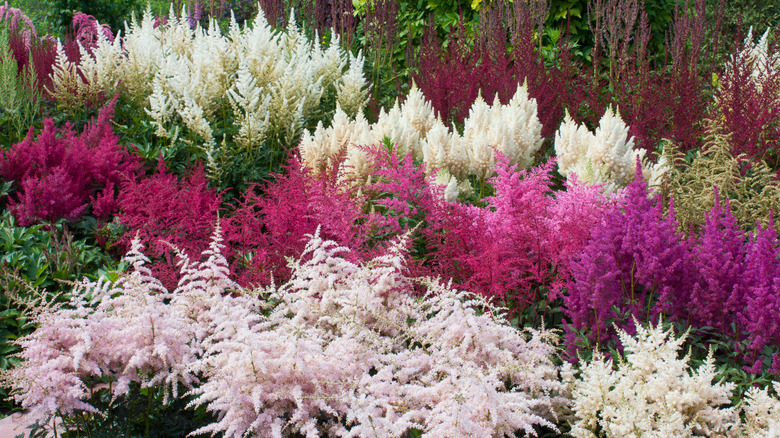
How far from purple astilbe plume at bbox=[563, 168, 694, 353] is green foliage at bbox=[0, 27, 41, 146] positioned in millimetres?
4561

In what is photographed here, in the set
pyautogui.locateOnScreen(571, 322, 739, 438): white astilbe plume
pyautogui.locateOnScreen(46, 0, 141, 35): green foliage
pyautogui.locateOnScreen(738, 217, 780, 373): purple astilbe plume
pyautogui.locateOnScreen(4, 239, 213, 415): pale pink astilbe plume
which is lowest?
pyautogui.locateOnScreen(4, 239, 213, 415): pale pink astilbe plume

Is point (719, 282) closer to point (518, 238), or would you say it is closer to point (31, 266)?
point (518, 238)

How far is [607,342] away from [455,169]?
201 centimetres

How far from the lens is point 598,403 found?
237cm

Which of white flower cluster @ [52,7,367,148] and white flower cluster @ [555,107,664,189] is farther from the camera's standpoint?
white flower cluster @ [52,7,367,148]

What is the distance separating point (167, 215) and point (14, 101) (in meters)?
2.52

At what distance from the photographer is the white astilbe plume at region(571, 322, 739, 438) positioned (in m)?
2.26

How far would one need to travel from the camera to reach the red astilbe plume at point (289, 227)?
3.61 m

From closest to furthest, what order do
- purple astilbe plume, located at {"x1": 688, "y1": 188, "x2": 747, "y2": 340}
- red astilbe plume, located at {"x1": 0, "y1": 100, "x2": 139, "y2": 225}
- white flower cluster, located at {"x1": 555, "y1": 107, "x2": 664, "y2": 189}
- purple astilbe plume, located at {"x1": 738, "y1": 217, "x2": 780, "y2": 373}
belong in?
Answer: purple astilbe plume, located at {"x1": 738, "y1": 217, "x2": 780, "y2": 373} → purple astilbe plume, located at {"x1": 688, "y1": 188, "x2": 747, "y2": 340} → red astilbe plume, located at {"x1": 0, "y1": 100, "x2": 139, "y2": 225} → white flower cluster, located at {"x1": 555, "y1": 107, "x2": 664, "y2": 189}

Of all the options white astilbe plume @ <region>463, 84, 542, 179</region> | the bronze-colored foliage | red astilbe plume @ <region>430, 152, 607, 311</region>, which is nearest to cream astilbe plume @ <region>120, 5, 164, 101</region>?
white astilbe plume @ <region>463, 84, 542, 179</region>

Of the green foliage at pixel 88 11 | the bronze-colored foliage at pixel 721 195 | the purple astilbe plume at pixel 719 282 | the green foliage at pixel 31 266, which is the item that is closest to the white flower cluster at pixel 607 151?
the bronze-colored foliage at pixel 721 195

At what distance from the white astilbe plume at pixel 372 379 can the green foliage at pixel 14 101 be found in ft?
12.2

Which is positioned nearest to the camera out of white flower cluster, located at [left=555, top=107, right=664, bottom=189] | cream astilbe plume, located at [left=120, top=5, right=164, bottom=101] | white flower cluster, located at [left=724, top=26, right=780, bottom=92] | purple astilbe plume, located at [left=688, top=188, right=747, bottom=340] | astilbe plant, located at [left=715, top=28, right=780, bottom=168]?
purple astilbe plume, located at [left=688, top=188, right=747, bottom=340]

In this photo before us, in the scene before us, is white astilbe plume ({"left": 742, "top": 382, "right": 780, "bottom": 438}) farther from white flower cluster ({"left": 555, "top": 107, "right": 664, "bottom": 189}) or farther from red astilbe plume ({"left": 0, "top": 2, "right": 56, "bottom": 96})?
red astilbe plume ({"left": 0, "top": 2, "right": 56, "bottom": 96})
